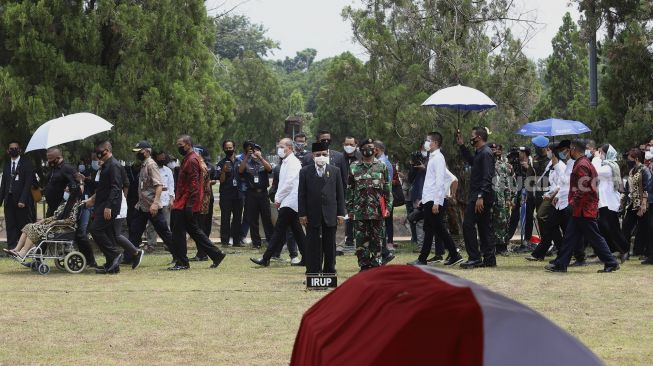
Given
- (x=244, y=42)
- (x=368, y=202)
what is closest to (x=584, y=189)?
(x=368, y=202)

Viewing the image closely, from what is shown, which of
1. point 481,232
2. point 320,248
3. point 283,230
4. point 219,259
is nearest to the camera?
point 320,248

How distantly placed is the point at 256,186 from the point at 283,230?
3816mm

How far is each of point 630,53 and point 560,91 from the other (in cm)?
1867

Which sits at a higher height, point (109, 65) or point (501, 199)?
point (109, 65)

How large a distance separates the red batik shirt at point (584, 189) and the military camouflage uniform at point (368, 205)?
2.40 m

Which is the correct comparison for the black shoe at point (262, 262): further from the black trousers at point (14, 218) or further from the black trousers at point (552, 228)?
the black trousers at point (14, 218)

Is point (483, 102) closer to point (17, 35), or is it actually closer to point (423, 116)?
point (423, 116)

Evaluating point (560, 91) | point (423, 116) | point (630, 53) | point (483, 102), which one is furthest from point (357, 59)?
point (560, 91)

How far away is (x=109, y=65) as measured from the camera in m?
20.0

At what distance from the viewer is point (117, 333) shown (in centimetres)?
944

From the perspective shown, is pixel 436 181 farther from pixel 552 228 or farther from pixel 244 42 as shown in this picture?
pixel 244 42

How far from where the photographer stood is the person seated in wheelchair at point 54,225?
15.1 meters

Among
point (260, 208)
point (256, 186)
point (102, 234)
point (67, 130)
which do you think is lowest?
point (102, 234)

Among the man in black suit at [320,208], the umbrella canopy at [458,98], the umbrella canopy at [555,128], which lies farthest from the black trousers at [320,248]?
the umbrella canopy at [555,128]
